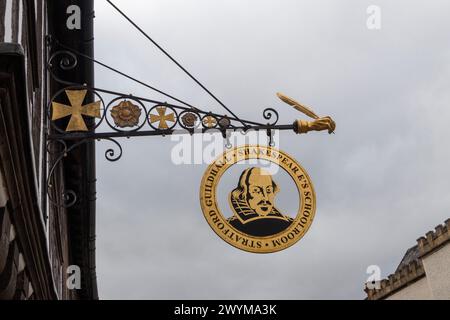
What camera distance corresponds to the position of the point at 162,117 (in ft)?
24.2

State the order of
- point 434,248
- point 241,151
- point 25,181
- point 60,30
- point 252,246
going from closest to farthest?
point 25,181, point 252,246, point 241,151, point 60,30, point 434,248

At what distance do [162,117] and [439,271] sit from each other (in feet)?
75.4

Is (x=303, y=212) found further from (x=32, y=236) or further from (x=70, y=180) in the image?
(x=70, y=180)

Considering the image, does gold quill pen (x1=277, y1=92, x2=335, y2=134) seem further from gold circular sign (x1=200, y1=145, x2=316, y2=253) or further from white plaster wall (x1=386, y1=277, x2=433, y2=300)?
white plaster wall (x1=386, y1=277, x2=433, y2=300)

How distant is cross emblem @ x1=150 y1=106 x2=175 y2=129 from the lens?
7344mm

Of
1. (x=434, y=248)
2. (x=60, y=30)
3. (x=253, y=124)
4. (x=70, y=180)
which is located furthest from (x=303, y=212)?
(x=434, y=248)

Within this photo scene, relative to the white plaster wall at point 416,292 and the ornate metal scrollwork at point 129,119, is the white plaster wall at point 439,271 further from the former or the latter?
the ornate metal scrollwork at point 129,119

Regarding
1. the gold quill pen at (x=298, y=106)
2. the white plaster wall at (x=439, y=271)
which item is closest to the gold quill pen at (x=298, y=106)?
the gold quill pen at (x=298, y=106)

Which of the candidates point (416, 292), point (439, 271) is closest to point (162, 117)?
point (439, 271)

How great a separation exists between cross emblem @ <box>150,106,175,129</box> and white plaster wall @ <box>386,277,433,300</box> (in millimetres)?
23312

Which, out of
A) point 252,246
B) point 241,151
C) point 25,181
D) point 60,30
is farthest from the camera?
point 60,30
